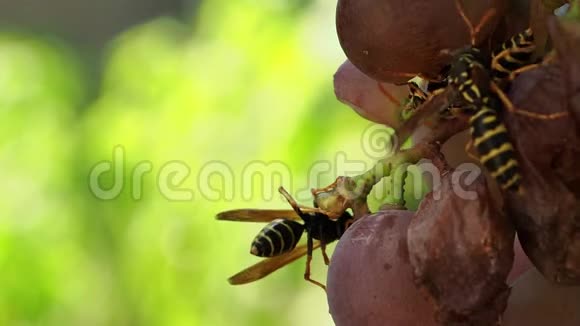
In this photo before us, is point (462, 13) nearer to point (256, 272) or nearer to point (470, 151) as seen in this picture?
point (470, 151)

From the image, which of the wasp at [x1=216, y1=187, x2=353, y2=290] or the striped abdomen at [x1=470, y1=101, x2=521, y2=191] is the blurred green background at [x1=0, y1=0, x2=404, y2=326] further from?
the striped abdomen at [x1=470, y1=101, x2=521, y2=191]

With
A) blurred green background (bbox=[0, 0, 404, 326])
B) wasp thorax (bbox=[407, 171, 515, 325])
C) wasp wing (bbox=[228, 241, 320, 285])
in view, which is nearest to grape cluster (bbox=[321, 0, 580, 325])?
wasp thorax (bbox=[407, 171, 515, 325])

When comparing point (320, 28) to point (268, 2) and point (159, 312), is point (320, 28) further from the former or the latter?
point (159, 312)

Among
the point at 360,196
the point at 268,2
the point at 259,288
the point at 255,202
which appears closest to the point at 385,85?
the point at 360,196

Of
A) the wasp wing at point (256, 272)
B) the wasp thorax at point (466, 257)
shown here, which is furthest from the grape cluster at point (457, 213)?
the wasp wing at point (256, 272)

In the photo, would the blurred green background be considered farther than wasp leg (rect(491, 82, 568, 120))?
Yes

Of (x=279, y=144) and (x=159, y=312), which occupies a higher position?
(x=279, y=144)
